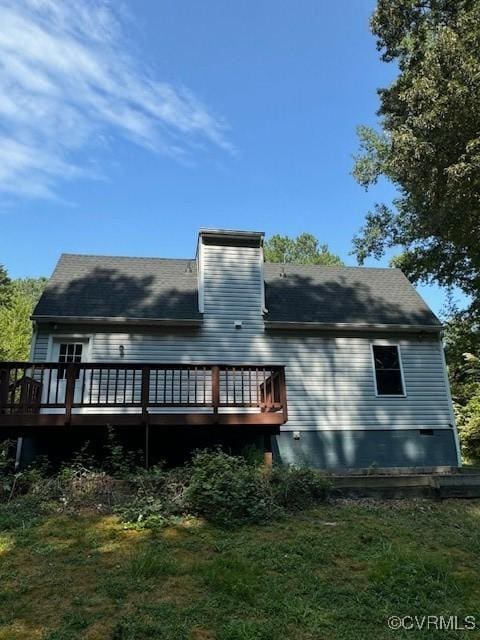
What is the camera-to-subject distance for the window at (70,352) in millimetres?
10422

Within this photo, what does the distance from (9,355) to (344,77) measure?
20.9 metres

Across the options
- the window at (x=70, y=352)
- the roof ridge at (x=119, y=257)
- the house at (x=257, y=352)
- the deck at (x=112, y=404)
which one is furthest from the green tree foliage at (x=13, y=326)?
the deck at (x=112, y=404)

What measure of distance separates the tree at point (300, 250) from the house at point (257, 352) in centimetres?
2030

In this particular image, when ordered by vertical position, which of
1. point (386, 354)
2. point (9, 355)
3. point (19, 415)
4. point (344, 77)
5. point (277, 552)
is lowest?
point (277, 552)

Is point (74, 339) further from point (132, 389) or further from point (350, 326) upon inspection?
point (350, 326)

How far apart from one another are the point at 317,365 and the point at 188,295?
367cm

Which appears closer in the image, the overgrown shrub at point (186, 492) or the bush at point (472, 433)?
the overgrown shrub at point (186, 492)

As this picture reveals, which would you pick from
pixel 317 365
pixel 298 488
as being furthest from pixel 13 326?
pixel 298 488

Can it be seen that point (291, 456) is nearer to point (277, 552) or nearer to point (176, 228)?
point (277, 552)

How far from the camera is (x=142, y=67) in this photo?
11.4 metres

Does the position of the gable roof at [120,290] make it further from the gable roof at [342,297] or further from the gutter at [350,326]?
the gable roof at [342,297]

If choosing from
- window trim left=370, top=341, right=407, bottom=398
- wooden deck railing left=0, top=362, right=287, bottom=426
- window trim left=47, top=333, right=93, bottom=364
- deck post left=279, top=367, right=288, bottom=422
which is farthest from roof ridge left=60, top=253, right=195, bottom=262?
deck post left=279, top=367, right=288, bottom=422

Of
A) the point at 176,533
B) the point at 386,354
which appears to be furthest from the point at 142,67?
the point at 176,533

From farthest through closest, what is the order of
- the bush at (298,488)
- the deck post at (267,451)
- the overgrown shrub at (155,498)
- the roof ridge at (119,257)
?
the roof ridge at (119,257)
the deck post at (267,451)
the bush at (298,488)
the overgrown shrub at (155,498)
